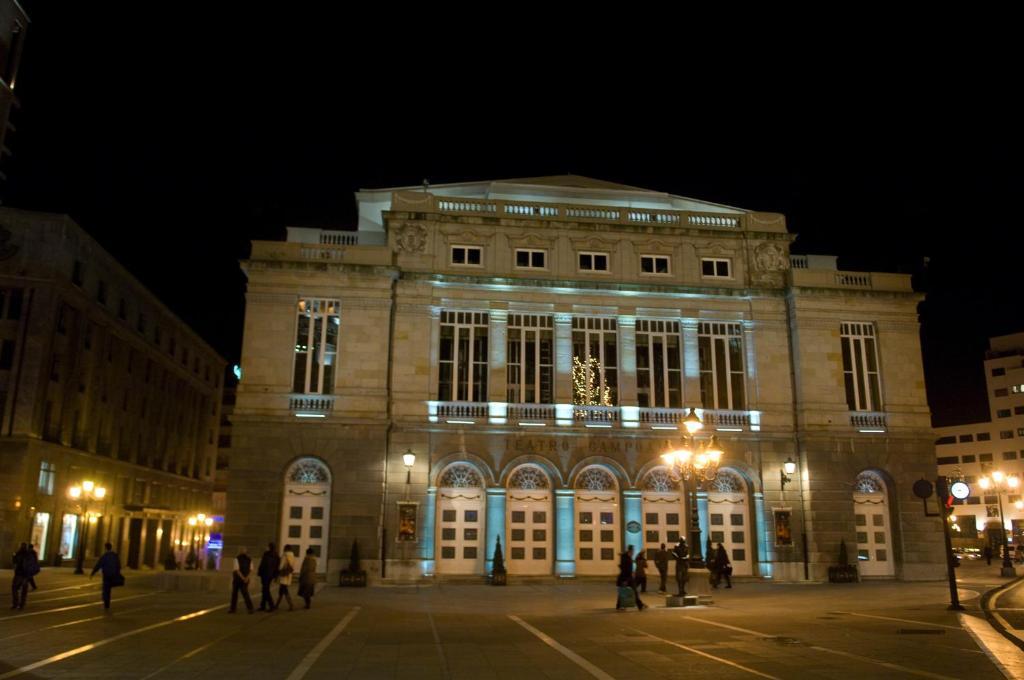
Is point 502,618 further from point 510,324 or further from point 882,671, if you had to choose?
point 510,324

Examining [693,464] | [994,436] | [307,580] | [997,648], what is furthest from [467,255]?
[994,436]

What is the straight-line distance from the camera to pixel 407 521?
3219 centimetres

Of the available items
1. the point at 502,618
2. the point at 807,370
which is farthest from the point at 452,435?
the point at 807,370

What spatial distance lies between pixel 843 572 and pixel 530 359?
51.8 ft

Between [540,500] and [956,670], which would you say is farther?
[540,500]

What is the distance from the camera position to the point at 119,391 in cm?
5709

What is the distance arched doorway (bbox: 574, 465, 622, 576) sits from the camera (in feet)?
111

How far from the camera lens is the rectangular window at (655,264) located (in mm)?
37031

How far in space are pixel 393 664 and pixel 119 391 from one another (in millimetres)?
51689

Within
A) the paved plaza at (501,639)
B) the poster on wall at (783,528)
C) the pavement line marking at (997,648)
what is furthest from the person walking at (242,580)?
the poster on wall at (783,528)

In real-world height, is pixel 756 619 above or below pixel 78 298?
below

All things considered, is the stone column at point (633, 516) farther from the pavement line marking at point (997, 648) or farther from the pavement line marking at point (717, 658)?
the pavement line marking at point (717, 658)

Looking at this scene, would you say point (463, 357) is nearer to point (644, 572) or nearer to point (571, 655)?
point (644, 572)

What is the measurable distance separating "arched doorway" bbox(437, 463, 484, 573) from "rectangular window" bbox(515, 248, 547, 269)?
9.35 m
